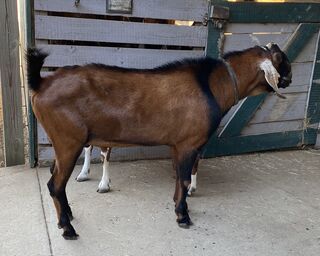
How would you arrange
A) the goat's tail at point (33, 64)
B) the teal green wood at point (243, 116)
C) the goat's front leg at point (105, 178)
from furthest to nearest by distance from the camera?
the teal green wood at point (243, 116), the goat's front leg at point (105, 178), the goat's tail at point (33, 64)

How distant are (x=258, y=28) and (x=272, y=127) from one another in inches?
48.4

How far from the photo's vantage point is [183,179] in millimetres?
3141

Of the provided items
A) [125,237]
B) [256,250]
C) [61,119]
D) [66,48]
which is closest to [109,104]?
[61,119]

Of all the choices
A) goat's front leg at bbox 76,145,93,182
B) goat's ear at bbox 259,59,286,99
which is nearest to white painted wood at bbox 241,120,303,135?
goat's ear at bbox 259,59,286,99

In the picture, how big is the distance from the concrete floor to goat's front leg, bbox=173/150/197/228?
8 centimetres

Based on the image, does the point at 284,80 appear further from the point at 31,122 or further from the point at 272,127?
the point at 31,122

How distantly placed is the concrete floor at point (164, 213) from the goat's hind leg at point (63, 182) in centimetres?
9

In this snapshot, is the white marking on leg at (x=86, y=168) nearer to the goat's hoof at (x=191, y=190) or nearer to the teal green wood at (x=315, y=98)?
the goat's hoof at (x=191, y=190)

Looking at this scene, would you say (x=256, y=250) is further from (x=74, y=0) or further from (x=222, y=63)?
(x=74, y=0)

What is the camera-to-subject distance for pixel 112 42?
155 inches

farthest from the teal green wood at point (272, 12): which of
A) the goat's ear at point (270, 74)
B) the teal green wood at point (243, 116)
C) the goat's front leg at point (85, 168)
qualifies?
the goat's front leg at point (85, 168)

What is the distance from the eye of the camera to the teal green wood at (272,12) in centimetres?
422

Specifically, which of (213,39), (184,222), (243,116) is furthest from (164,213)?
(213,39)

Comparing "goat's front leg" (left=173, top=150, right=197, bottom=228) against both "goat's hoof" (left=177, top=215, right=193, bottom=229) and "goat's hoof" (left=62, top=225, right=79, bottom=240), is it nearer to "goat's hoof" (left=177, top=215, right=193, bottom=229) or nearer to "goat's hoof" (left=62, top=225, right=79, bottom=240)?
"goat's hoof" (left=177, top=215, right=193, bottom=229)
